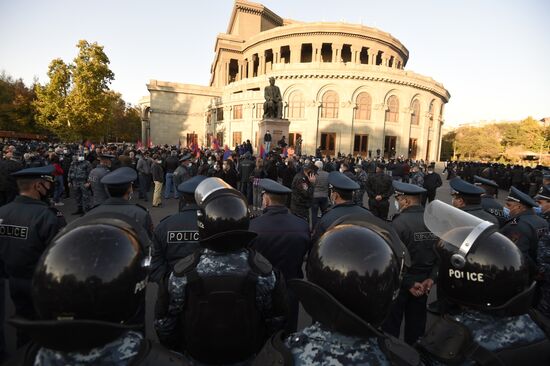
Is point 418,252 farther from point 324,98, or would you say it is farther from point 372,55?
point 372,55

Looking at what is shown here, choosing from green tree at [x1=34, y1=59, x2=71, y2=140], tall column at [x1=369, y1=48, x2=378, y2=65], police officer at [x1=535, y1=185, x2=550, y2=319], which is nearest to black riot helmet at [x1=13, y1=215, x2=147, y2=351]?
police officer at [x1=535, y1=185, x2=550, y2=319]

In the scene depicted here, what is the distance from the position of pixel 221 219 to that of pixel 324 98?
127 ft

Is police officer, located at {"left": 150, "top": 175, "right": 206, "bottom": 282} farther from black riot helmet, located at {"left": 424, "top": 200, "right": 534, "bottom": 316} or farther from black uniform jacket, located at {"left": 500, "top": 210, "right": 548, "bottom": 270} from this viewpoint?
black uniform jacket, located at {"left": 500, "top": 210, "right": 548, "bottom": 270}

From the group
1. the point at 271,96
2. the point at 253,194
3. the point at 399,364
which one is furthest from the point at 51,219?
the point at 271,96

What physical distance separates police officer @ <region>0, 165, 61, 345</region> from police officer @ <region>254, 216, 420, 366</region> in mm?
3061

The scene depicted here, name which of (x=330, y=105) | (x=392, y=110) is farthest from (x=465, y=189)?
(x=392, y=110)

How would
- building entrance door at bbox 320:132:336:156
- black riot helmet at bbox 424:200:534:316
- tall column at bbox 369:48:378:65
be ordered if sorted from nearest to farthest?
black riot helmet at bbox 424:200:534:316 < building entrance door at bbox 320:132:336:156 < tall column at bbox 369:48:378:65

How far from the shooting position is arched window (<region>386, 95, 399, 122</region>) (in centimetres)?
4004

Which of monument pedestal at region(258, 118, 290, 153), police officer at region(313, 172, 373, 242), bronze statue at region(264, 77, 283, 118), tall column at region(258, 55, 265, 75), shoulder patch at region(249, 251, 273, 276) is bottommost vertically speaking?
shoulder patch at region(249, 251, 273, 276)

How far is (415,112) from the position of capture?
42.1m

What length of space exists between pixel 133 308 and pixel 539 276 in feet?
13.4

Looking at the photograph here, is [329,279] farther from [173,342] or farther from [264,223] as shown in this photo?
[264,223]

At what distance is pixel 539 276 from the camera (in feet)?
10.8

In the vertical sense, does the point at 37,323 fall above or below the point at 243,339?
above
